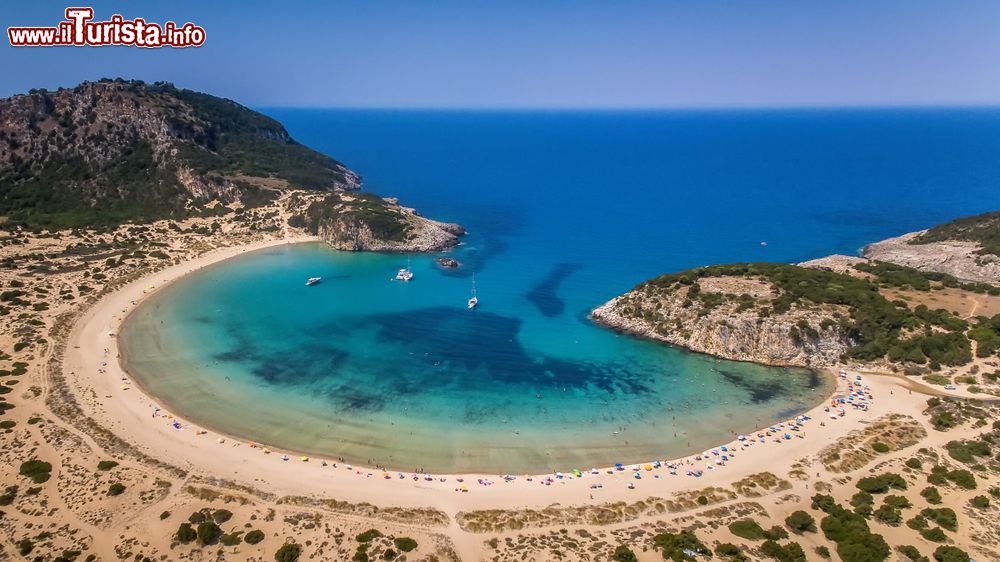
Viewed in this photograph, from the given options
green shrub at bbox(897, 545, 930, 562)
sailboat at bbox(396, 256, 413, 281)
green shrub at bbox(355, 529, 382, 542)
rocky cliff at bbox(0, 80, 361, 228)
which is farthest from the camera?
rocky cliff at bbox(0, 80, 361, 228)

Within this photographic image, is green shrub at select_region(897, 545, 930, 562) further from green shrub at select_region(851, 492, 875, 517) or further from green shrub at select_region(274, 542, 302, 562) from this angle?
green shrub at select_region(274, 542, 302, 562)

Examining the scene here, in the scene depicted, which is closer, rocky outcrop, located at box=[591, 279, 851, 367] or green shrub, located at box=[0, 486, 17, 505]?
green shrub, located at box=[0, 486, 17, 505]

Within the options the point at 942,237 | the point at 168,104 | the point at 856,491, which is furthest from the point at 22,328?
the point at 942,237

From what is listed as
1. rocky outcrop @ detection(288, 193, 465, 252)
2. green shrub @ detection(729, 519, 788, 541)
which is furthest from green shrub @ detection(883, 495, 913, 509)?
rocky outcrop @ detection(288, 193, 465, 252)

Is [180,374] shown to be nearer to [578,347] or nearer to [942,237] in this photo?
[578,347]

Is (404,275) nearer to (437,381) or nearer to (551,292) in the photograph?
(551,292)

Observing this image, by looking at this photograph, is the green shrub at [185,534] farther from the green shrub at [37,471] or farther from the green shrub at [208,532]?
the green shrub at [37,471]

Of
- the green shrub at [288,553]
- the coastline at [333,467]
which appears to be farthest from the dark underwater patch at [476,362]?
the green shrub at [288,553]
